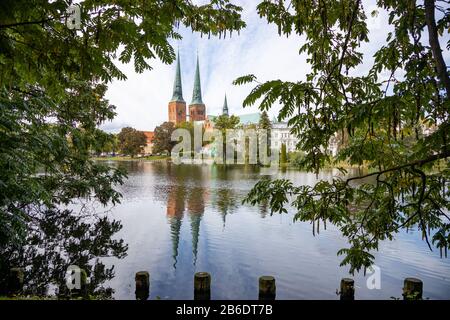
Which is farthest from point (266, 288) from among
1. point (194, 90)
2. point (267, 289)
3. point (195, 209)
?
point (194, 90)

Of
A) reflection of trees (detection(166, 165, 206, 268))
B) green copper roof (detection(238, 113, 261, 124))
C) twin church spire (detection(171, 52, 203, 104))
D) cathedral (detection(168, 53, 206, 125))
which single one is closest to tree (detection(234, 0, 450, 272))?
reflection of trees (detection(166, 165, 206, 268))

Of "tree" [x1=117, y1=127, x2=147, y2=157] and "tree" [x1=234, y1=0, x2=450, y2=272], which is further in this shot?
"tree" [x1=117, y1=127, x2=147, y2=157]

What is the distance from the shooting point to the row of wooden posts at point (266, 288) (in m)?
6.88

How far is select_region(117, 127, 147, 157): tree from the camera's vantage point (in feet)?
337

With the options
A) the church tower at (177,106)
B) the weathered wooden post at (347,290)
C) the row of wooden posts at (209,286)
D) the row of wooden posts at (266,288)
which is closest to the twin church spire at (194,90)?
the church tower at (177,106)

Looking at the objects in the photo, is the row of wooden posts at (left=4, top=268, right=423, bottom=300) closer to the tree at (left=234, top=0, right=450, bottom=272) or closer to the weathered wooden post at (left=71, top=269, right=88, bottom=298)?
the weathered wooden post at (left=71, top=269, right=88, bottom=298)

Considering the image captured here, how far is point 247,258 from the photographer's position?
11.6m

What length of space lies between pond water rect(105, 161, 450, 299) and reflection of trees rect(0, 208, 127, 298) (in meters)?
0.61

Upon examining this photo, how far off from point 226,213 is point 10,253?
37.2 feet

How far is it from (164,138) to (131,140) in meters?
12.2

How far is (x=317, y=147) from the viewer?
12.1 ft

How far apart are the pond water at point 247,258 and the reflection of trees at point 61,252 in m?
0.61

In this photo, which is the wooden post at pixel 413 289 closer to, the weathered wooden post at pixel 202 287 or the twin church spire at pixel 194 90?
the weathered wooden post at pixel 202 287
